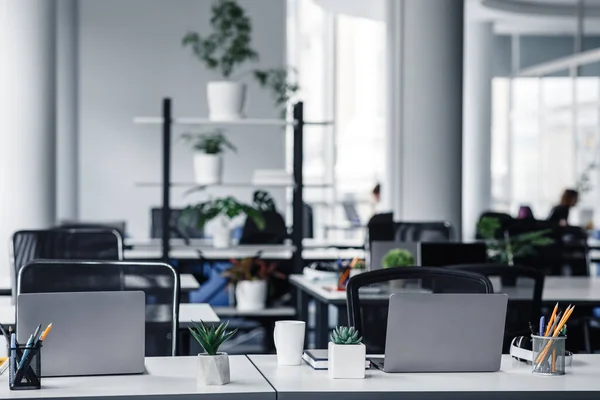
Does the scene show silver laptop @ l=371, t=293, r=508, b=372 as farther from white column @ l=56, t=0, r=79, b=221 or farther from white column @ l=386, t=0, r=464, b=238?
white column @ l=56, t=0, r=79, b=221

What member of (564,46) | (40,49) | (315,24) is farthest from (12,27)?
(564,46)

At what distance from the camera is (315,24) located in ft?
49.4

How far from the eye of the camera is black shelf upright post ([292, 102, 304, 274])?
7.19 metres

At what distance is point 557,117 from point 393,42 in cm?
711

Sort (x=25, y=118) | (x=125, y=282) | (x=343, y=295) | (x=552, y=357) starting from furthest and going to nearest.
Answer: (x=25, y=118)
(x=343, y=295)
(x=125, y=282)
(x=552, y=357)

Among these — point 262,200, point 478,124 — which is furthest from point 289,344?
point 478,124

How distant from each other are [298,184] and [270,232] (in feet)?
1.54

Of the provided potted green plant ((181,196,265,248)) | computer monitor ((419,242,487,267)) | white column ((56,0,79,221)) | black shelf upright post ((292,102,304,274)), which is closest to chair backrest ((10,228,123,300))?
computer monitor ((419,242,487,267))

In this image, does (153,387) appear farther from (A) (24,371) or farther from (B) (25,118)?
(B) (25,118)

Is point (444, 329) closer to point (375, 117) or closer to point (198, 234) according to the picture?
point (198, 234)

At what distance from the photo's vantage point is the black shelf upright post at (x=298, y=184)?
23.6 feet

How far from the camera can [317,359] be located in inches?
104

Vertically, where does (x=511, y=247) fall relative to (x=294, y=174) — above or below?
below

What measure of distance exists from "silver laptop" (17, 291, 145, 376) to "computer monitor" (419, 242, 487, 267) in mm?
2492
